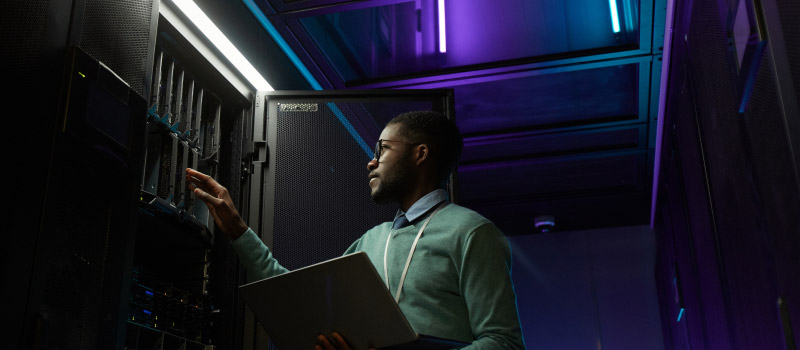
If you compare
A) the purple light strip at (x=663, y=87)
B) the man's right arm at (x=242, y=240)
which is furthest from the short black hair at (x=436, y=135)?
the purple light strip at (x=663, y=87)

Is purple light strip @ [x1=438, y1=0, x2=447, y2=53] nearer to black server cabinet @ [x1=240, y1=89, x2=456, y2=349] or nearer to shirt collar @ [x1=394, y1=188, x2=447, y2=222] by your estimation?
black server cabinet @ [x1=240, y1=89, x2=456, y2=349]

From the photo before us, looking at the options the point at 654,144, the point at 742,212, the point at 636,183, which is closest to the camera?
the point at 742,212

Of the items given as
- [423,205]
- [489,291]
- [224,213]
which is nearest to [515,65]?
[423,205]

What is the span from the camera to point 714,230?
2672 mm

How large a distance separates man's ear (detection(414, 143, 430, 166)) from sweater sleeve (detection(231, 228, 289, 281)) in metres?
0.48

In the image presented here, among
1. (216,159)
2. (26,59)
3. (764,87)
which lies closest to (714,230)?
(764,87)

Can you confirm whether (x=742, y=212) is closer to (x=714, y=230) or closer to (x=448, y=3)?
(x=714, y=230)

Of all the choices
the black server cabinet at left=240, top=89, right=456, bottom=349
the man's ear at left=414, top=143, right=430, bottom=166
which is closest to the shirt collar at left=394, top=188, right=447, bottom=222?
the man's ear at left=414, top=143, right=430, bottom=166

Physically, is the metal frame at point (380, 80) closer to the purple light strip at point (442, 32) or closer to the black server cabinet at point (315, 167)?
the purple light strip at point (442, 32)

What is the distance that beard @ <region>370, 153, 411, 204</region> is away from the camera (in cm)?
192

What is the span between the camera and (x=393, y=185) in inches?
75.9

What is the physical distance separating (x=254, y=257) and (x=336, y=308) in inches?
18.5

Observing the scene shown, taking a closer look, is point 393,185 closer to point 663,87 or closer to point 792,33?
point 792,33

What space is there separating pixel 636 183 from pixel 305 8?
3362 millimetres
